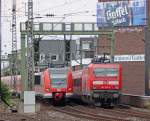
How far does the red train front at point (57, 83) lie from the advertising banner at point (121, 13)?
2479 cm

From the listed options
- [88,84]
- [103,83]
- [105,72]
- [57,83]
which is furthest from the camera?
[57,83]

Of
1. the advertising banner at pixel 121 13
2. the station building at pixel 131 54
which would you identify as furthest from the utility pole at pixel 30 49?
the station building at pixel 131 54

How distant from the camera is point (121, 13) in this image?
68625mm

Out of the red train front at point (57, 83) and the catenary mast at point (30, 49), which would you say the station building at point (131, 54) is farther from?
the catenary mast at point (30, 49)

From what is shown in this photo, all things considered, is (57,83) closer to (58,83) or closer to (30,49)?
(58,83)

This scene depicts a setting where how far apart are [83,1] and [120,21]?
6.94m

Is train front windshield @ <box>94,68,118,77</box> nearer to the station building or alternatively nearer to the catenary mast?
the catenary mast

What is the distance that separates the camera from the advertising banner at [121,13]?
66.6 meters

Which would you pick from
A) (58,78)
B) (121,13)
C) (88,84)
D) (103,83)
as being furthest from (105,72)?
(121,13)

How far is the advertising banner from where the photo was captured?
218ft

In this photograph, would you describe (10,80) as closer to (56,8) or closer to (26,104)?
(56,8)

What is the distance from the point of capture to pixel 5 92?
44781 millimetres

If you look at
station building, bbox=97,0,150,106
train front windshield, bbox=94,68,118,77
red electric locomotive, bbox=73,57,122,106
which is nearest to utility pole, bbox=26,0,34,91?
red electric locomotive, bbox=73,57,122,106

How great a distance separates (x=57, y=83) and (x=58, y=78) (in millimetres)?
359
